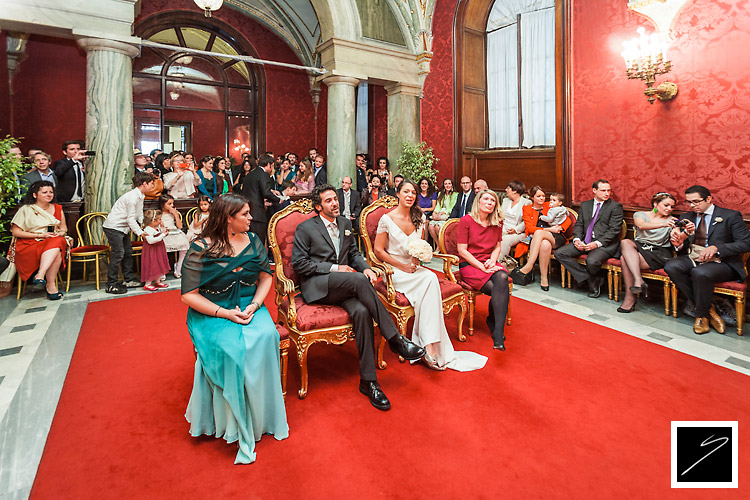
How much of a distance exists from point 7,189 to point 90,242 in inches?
45.0

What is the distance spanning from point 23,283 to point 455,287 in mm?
5088

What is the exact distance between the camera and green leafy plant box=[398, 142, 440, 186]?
27.4ft

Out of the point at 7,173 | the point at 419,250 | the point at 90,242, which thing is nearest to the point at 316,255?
the point at 419,250

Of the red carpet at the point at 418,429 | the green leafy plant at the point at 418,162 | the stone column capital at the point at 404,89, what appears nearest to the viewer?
the red carpet at the point at 418,429

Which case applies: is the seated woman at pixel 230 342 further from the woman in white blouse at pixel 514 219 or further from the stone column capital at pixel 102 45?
the stone column capital at pixel 102 45

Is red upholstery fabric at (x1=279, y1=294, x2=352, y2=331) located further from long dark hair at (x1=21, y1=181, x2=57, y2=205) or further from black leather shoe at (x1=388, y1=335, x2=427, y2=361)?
long dark hair at (x1=21, y1=181, x2=57, y2=205)

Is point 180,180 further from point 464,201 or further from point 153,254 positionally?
point 464,201

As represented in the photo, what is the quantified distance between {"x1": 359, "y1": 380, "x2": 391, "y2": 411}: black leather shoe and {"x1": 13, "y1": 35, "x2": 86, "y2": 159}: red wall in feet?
32.7

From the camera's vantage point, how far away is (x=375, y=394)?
101 inches

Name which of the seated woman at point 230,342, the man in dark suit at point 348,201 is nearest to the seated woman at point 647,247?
the seated woman at point 230,342

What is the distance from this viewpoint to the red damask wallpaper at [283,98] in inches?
447

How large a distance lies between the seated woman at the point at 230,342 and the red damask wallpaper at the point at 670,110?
4791 millimetres

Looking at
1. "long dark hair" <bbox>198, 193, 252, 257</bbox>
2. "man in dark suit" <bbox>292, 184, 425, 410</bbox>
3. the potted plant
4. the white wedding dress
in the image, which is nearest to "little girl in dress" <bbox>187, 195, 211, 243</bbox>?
the potted plant

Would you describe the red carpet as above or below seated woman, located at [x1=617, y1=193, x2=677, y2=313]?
below
